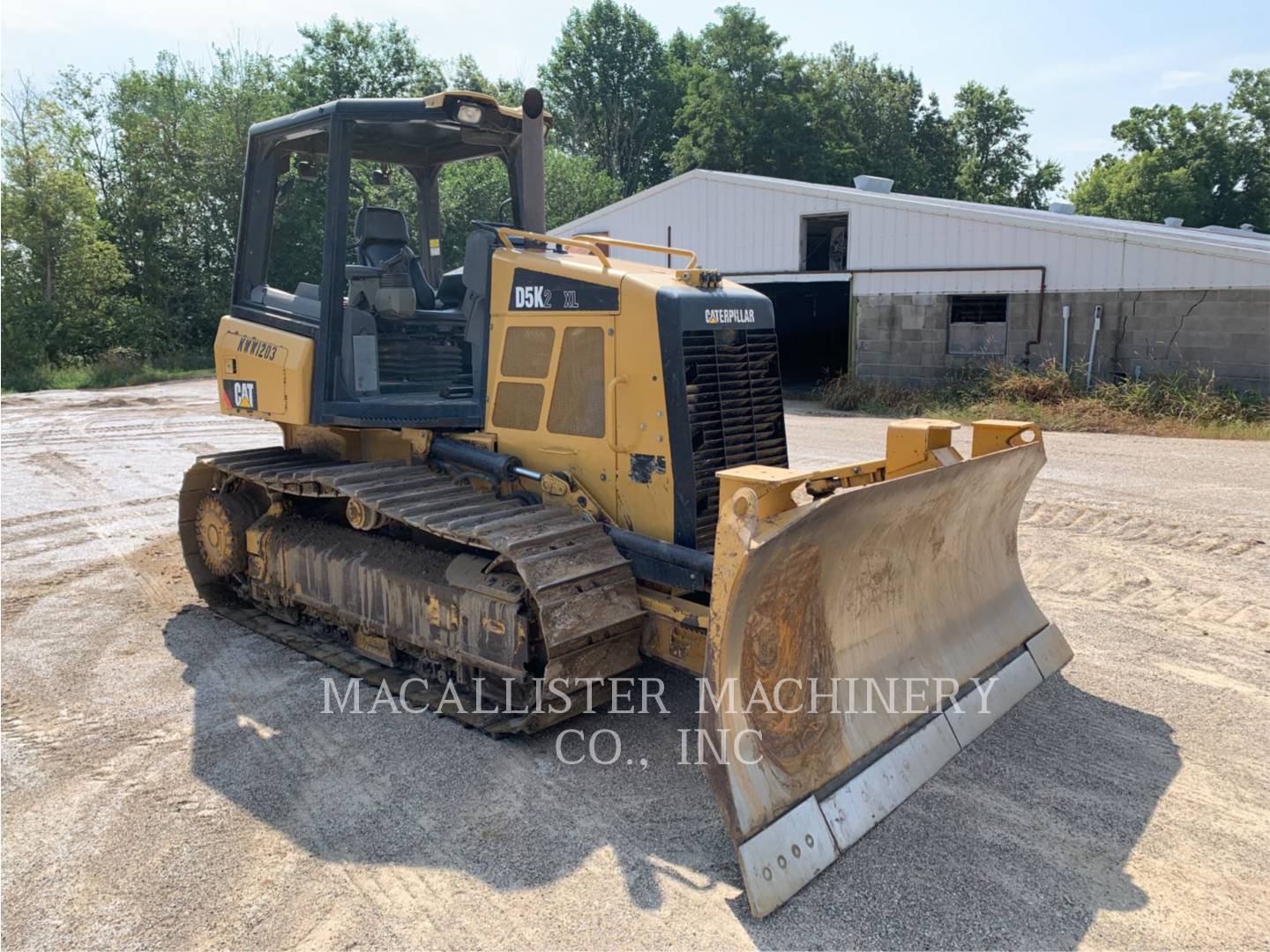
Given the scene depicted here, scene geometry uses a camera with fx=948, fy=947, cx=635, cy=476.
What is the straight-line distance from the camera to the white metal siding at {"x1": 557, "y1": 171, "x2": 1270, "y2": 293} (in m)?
15.6

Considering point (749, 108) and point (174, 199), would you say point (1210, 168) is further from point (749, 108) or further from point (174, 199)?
point (174, 199)

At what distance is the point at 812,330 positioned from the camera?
23.8 m

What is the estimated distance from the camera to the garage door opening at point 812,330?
23.0 meters

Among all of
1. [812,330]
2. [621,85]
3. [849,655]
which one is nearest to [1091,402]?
[812,330]

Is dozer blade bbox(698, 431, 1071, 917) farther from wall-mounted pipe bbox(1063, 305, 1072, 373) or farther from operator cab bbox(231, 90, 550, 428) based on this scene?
wall-mounted pipe bbox(1063, 305, 1072, 373)

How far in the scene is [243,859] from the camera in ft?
11.7

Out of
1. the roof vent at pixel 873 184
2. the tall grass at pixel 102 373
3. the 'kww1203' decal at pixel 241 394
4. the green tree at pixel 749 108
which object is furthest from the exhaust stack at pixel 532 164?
the green tree at pixel 749 108

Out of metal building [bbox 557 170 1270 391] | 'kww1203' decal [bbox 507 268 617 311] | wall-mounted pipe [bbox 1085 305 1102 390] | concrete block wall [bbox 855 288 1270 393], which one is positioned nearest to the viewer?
'kww1203' decal [bbox 507 268 617 311]

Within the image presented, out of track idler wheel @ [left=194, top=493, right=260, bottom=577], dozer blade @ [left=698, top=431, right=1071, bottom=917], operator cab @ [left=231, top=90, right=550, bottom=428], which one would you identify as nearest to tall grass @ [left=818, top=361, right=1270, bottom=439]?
dozer blade @ [left=698, top=431, right=1071, bottom=917]

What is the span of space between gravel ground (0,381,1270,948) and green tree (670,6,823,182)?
36.0 metres

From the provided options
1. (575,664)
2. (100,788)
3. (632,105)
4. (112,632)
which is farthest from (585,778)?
(632,105)

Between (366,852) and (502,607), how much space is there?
124cm

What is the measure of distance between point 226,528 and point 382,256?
2.10m

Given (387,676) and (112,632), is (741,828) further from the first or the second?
(112,632)
